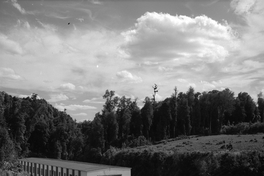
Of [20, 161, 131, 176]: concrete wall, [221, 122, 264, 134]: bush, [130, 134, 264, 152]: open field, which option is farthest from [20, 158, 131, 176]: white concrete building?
[221, 122, 264, 134]: bush

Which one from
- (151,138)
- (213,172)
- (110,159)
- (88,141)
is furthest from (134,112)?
(213,172)

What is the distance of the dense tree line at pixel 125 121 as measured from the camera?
82.8 meters

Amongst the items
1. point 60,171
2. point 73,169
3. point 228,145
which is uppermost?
point 228,145

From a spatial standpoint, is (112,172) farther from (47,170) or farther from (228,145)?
(228,145)

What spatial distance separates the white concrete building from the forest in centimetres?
2180

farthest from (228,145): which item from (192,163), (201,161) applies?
(201,161)

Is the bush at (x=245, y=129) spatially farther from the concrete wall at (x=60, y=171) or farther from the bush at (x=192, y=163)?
the concrete wall at (x=60, y=171)

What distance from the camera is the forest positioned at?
8269cm

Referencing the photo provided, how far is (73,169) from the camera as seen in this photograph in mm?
43344

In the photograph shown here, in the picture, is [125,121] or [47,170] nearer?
[47,170]

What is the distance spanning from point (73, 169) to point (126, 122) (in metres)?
43.0

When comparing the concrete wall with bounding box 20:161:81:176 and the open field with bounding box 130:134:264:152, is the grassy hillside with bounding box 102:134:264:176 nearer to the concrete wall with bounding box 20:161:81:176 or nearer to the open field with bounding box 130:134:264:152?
the open field with bounding box 130:134:264:152

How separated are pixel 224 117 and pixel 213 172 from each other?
51343 mm

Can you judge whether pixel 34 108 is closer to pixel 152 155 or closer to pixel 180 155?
pixel 152 155
